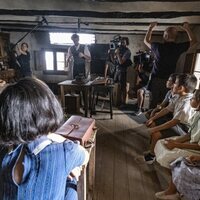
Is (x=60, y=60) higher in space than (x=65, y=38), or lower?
lower

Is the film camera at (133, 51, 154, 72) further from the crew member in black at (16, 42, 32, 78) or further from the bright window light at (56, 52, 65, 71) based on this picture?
the crew member in black at (16, 42, 32, 78)

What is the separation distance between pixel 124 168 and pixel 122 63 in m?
2.71

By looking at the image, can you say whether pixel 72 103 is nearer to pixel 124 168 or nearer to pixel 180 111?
pixel 124 168

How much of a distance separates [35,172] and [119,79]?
3.94 meters

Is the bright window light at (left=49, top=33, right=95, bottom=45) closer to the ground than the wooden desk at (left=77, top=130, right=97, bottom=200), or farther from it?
farther from it

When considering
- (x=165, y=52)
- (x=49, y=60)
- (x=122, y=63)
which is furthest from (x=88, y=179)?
(x=49, y=60)

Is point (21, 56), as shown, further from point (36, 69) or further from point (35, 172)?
point (35, 172)

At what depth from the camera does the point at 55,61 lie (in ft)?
19.4

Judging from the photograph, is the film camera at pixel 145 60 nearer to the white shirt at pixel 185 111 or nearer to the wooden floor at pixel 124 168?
the wooden floor at pixel 124 168

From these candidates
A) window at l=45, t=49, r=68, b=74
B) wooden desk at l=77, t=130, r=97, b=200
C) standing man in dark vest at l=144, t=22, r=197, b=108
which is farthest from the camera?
window at l=45, t=49, r=68, b=74

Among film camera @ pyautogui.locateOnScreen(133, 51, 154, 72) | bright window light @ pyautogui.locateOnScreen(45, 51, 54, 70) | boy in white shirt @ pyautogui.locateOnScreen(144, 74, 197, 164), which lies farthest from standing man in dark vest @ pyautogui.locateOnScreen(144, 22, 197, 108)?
bright window light @ pyautogui.locateOnScreen(45, 51, 54, 70)

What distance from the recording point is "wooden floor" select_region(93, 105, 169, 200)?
5.71 feet

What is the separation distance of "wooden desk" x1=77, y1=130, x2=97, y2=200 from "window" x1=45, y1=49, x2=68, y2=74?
4798 millimetres

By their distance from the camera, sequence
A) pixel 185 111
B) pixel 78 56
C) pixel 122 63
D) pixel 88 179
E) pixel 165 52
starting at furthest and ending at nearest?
pixel 122 63, pixel 78 56, pixel 165 52, pixel 185 111, pixel 88 179
